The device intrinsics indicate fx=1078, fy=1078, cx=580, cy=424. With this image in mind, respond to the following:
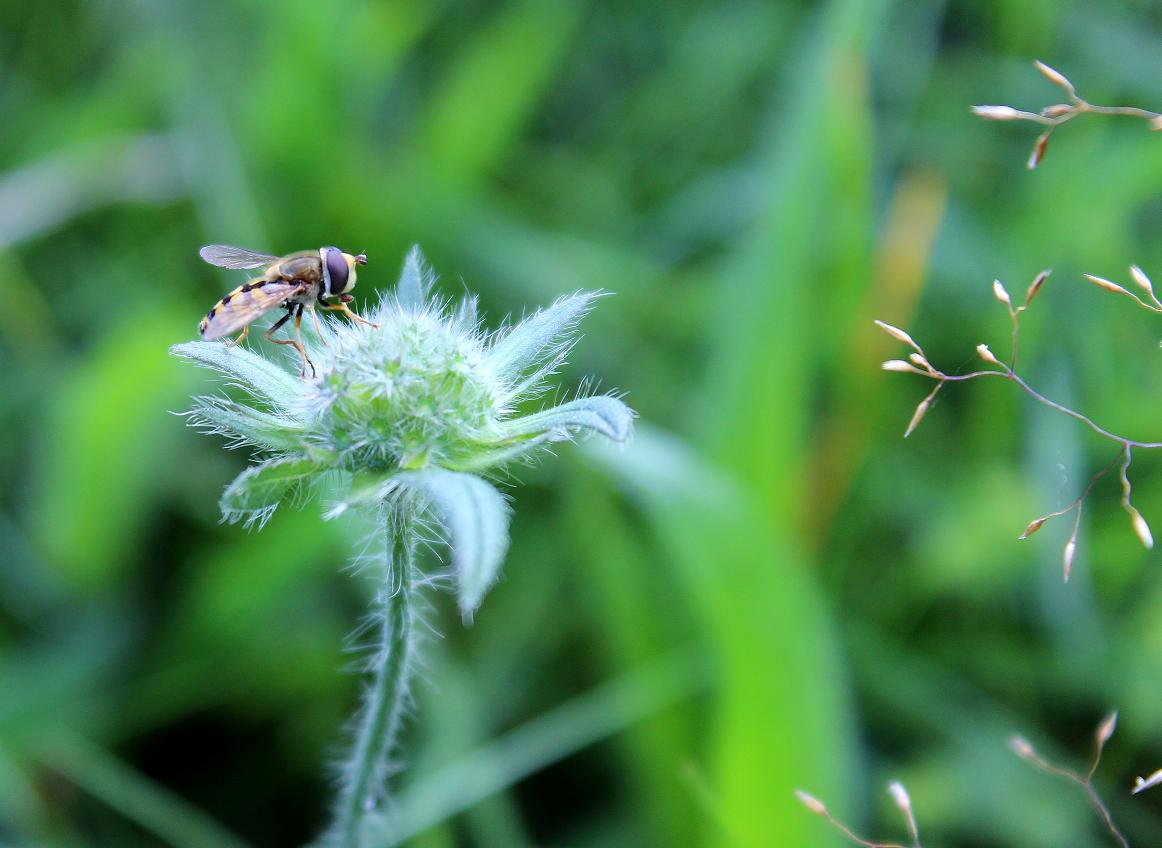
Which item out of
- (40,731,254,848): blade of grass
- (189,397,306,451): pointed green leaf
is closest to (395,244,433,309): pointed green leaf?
(189,397,306,451): pointed green leaf

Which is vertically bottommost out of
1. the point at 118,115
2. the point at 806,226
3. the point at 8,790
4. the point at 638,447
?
the point at 8,790

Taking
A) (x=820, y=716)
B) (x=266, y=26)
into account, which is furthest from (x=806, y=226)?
(x=266, y=26)

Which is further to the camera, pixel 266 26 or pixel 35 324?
pixel 266 26

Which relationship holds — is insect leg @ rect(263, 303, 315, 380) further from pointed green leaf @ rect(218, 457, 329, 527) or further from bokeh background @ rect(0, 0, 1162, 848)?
bokeh background @ rect(0, 0, 1162, 848)

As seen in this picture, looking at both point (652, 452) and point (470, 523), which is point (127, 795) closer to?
point (652, 452)

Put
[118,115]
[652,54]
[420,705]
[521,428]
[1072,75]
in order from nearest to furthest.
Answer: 1. [521,428]
2. [420,705]
3. [1072,75]
4. [118,115]
5. [652,54]

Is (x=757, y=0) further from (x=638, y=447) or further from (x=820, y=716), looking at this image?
(x=820, y=716)

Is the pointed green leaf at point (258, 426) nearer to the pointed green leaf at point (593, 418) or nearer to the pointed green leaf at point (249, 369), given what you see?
the pointed green leaf at point (249, 369)
